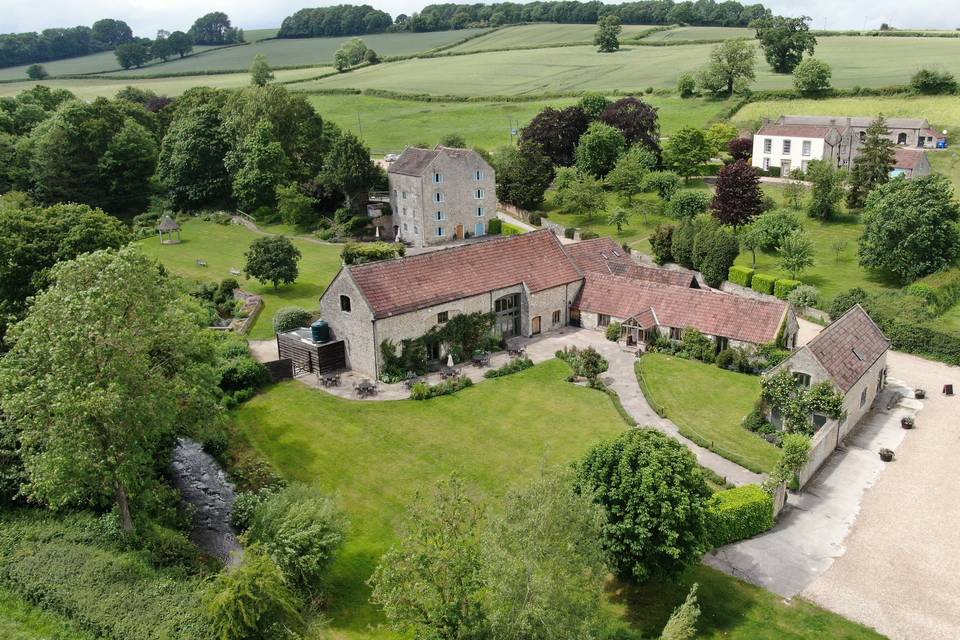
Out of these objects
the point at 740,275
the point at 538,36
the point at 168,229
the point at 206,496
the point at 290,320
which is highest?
the point at 538,36

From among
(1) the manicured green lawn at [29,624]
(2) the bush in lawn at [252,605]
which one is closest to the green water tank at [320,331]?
(1) the manicured green lawn at [29,624]

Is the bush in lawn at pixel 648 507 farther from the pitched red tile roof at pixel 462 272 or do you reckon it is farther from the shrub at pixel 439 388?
the pitched red tile roof at pixel 462 272

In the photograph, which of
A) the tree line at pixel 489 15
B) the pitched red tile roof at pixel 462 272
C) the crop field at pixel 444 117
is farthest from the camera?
the tree line at pixel 489 15

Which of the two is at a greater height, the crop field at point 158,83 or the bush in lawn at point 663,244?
the crop field at point 158,83

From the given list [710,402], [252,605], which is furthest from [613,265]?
[252,605]

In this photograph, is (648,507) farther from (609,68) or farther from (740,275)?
(609,68)

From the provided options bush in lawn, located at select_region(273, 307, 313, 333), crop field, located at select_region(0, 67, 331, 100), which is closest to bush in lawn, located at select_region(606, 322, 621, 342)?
bush in lawn, located at select_region(273, 307, 313, 333)
